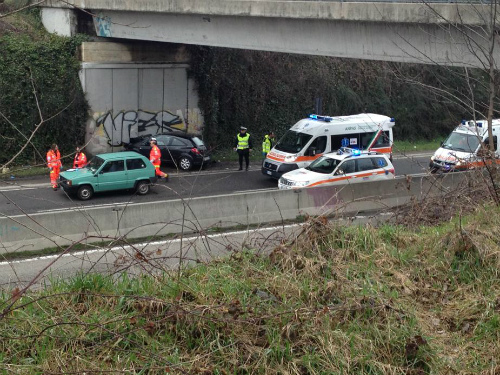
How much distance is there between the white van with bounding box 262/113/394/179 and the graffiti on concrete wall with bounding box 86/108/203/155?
682 centimetres

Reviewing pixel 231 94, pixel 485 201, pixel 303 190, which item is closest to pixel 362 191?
pixel 303 190

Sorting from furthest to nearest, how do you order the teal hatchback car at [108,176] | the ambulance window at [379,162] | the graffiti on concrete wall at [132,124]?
1. the graffiti on concrete wall at [132,124]
2. the teal hatchback car at [108,176]
3. the ambulance window at [379,162]

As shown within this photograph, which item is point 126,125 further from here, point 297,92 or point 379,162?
point 379,162

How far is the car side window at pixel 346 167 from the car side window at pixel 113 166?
6576mm

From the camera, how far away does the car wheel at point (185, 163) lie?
25.4 m

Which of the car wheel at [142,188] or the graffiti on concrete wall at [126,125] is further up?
the graffiti on concrete wall at [126,125]

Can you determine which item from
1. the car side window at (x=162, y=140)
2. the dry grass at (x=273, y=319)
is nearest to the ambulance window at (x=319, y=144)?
the car side window at (x=162, y=140)

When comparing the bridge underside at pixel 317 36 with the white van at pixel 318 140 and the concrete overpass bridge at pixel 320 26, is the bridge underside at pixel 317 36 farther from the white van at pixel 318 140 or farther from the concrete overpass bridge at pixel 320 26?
the white van at pixel 318 140

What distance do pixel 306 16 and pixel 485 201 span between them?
33.6ft

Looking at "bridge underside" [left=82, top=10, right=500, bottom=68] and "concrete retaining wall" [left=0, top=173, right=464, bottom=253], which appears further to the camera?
"bridge underside" [left=82, top=10, right=500, bottom=68]

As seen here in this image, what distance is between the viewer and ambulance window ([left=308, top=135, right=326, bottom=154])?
2309cm

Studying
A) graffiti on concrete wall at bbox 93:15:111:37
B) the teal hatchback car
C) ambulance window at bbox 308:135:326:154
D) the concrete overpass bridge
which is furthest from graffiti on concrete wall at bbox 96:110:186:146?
ambulance window at bbox 308:135:326:154

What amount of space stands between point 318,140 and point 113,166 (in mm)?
7079

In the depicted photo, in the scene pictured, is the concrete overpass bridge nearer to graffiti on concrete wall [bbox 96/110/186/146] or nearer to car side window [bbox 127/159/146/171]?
graffiti on concrete wall [bbox 96/110/186/146]
